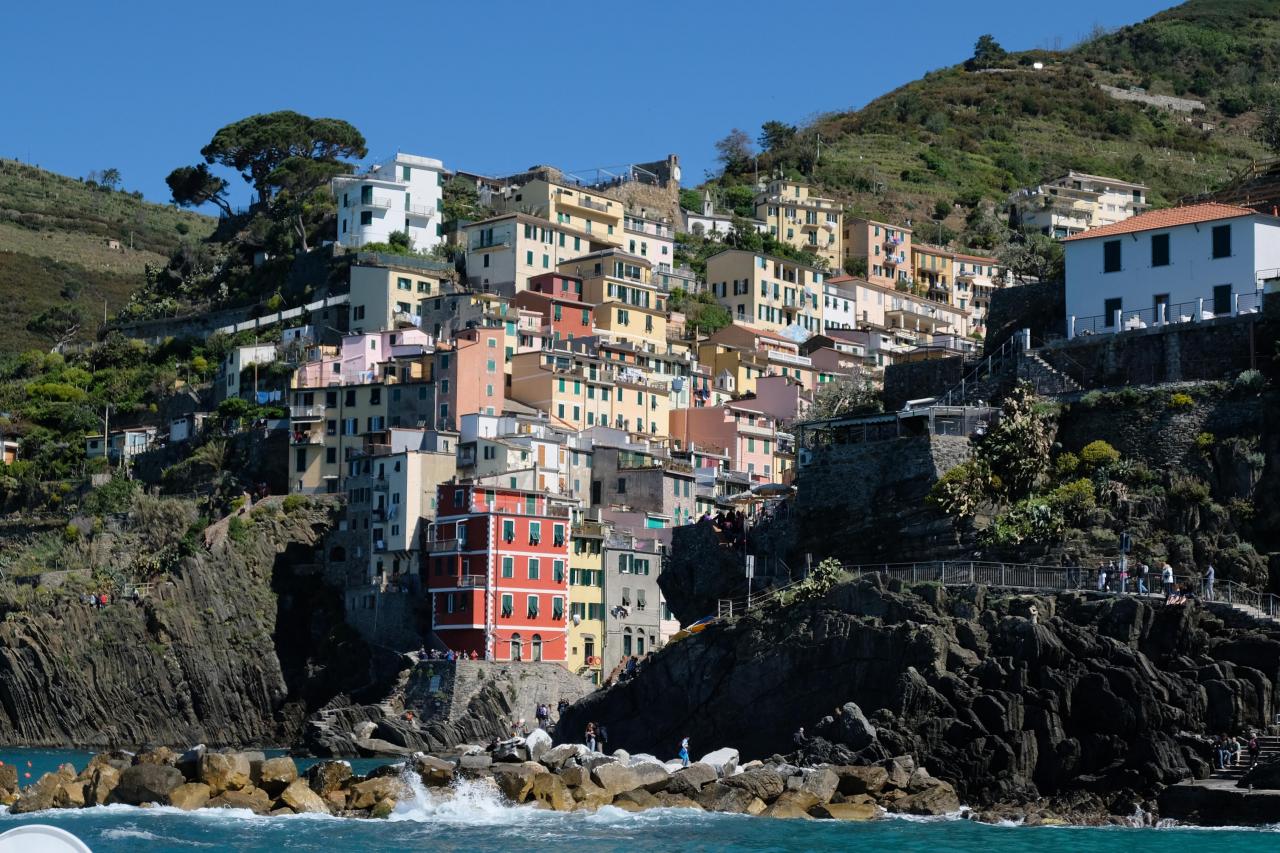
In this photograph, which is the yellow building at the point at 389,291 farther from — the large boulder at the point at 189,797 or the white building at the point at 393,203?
the large boulder at the point at 189,797

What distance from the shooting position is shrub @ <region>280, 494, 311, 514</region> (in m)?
87.2

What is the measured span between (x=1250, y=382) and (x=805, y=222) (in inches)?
2974

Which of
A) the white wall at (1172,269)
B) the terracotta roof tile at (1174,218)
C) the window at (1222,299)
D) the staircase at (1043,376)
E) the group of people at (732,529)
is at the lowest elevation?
the group of people at (732,529)

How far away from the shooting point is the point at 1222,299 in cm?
6038

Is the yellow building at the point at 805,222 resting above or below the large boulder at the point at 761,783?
above

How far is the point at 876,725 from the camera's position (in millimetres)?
51062

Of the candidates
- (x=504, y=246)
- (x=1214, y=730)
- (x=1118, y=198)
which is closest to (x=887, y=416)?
(x=1214, y=730)

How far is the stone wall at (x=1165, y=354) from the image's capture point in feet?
193

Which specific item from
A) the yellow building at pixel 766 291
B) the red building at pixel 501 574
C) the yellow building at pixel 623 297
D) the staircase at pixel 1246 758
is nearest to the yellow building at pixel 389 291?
the yellow building at pixel 623 297

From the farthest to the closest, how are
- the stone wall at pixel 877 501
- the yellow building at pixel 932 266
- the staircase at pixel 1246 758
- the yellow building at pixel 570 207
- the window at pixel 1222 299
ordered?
the yellow building at pixel 932 266
the yellow building at pixel 570 207
the window at pixel 1222 299
the stone wall at pixel 877 501
the staircase at pixel 1246 758

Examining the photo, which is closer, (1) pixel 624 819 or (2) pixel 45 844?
(2) pixel 45 844

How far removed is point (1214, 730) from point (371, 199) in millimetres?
71604

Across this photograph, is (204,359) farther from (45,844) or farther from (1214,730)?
(45,844)

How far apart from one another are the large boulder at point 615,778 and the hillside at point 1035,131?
313 feet
